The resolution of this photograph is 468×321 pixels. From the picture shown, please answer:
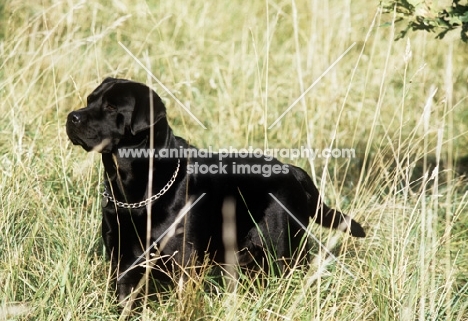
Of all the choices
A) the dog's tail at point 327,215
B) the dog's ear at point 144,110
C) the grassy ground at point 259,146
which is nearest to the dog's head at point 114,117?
the dog's ear at point 144,110

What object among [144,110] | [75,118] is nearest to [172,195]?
[144,110]

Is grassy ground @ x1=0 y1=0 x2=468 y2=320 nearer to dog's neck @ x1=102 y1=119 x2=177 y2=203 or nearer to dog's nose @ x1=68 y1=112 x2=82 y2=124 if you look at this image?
dog's neck @ x1=102 y1=119 x2=177 y2=203

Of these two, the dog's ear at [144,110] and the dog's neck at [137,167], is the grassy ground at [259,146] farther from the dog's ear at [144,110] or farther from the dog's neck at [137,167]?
the dog's ear at [144,110]

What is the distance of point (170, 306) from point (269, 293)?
45 cm

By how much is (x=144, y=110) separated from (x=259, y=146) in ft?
7.42

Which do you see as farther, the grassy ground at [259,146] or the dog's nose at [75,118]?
the dog's nose at [75,118]

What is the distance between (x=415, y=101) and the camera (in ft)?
20.0

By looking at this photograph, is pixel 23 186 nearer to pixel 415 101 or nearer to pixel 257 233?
pixel 257 233

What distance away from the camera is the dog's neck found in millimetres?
3369

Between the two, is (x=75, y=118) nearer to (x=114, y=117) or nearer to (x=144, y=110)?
(x=114, y=117)

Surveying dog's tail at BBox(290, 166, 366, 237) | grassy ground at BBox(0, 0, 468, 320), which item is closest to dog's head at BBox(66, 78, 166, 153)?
grassy ground at BBox(0, 0, 468, 320)

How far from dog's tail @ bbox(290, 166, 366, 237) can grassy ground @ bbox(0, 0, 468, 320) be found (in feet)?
0.31

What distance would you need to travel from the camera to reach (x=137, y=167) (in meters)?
3.42

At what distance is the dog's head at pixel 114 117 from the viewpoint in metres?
3.26
